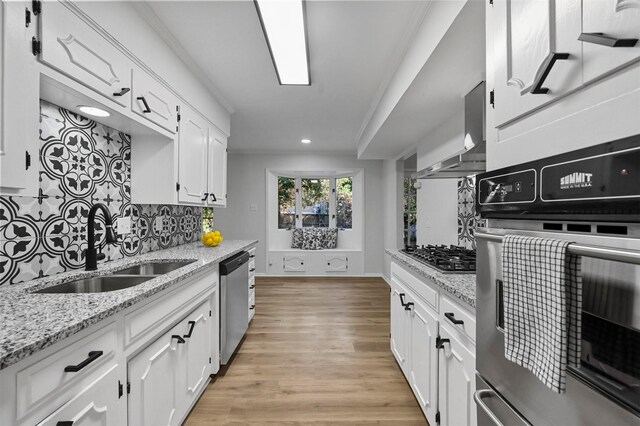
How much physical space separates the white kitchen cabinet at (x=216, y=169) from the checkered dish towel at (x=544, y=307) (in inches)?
102

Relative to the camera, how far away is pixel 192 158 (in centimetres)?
243

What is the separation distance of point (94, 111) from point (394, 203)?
4.32 metres

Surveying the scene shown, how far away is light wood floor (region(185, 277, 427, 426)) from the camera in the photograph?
70.4 inches

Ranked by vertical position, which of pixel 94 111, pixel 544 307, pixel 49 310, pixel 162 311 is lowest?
pixel 162 311

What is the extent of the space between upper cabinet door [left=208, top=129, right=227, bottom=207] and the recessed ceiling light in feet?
3.81

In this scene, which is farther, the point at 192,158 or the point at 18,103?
the point at 192,158

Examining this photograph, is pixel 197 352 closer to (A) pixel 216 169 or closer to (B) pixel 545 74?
(A) pixel 216 169

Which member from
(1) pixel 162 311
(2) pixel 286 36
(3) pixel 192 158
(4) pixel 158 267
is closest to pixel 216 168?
(3) pixel 192 158

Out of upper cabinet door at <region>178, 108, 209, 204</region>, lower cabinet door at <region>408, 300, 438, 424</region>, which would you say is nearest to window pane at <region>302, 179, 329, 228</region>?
upper cabinet door at <region>178, 108, 209, 204</region>

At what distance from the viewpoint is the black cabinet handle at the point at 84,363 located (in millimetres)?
838

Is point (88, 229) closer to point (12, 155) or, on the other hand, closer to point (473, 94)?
point (12, 155)

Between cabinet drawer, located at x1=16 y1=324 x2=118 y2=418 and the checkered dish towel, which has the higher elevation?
the checkered dish towel

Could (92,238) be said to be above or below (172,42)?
below

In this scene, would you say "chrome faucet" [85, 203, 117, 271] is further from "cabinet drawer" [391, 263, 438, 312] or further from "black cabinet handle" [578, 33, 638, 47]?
"black cabinet handle" [578, 33, 638, 47]
